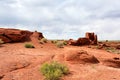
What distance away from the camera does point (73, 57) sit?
21344mm

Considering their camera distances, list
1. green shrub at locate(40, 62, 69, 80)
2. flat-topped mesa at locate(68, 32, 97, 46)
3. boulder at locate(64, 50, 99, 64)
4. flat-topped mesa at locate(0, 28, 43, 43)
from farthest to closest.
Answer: flat-topped mesa at locate(68, 32, 97, 46), flat-topped mesa at locate(0, 28, 43, 43), boulder at locate(64, 50, 99, 64), green shrub at locate(40, 62, 69, 80)

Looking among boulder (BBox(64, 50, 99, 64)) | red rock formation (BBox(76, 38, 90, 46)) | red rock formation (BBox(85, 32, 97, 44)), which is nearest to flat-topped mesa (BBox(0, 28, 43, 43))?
red rock formation (BBox(76, 38, 90, 46))

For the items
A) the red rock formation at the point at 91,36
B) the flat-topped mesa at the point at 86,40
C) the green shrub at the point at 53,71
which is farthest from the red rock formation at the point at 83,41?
the green shrub at the point at 53,71

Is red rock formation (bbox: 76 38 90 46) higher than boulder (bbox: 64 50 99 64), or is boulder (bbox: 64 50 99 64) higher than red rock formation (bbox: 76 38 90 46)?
red rock formation (bbox: 76 38 90 46)

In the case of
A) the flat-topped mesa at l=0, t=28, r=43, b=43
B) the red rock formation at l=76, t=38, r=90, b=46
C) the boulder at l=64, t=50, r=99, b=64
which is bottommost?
the boulder at l=64, t=50, r=99, b=64

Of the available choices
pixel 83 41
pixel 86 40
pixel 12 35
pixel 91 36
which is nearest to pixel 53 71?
pixel 12 35

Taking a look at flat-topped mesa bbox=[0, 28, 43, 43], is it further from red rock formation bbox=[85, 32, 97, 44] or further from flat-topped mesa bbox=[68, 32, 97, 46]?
red rock formation bbox=[85, 32, 97, 44]

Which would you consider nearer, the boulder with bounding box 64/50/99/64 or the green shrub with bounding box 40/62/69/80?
the green shrub with bounding box 40/62/69/80

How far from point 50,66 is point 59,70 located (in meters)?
1.16

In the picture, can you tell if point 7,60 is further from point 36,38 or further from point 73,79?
point 36,38

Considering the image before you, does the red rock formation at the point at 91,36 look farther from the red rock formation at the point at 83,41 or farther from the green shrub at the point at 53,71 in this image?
the green shrub at the point at 53,71

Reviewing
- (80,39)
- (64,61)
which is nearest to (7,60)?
(64,61)

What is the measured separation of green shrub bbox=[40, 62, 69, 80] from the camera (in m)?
16.9

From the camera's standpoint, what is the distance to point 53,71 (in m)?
18.1
